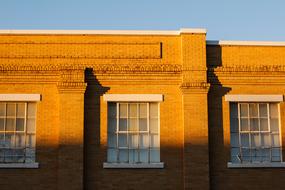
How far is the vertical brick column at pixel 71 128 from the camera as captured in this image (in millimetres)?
18281

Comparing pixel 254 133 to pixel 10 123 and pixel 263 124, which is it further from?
pixel 10 123

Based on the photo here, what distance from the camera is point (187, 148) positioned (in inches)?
737

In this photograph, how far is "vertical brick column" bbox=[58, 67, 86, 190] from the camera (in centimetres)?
1828

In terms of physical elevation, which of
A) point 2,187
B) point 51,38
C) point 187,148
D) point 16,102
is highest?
point 51,38

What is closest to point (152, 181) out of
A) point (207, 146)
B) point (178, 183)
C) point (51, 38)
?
point (178, 183)

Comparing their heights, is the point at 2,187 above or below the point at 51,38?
below

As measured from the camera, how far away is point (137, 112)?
1919 cm

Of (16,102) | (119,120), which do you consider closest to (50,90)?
(16,102)

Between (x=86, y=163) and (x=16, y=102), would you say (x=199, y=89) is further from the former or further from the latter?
(x=16, y=102)

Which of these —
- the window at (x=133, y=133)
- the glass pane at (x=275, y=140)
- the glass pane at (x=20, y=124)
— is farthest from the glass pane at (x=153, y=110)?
the glass pane at (x=20, y=124)

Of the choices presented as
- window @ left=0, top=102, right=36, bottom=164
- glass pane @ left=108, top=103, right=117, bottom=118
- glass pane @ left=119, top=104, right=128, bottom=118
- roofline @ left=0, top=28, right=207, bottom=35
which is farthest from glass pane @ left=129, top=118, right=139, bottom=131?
window @ left=0, top=102, right=36, bottom=164

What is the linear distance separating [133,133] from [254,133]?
4091 mm

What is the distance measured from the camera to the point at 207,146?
18.7 meters

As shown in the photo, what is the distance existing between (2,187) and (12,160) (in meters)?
0.92
